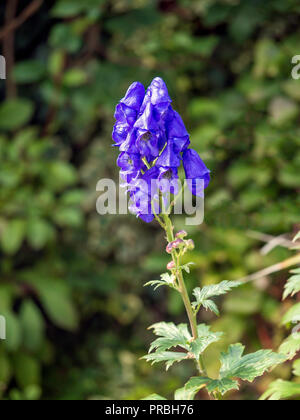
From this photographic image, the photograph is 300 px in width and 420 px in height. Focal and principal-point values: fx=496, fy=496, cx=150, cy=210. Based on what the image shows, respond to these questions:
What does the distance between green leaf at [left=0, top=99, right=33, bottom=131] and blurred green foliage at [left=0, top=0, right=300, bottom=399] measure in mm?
10

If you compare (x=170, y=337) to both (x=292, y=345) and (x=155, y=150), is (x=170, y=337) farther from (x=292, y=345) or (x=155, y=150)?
(x=155, y=150)

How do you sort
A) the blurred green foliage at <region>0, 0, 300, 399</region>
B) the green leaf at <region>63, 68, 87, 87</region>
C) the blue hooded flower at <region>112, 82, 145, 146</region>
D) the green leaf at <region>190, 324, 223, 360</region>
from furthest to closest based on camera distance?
the green leaf at <region>63, 68, 87, 87</region> → the blurred green foliage at <region>0, 0, 300, 399</region> → the blue hooded flower at <region>112, 82, 145, 146</region> → the green leaf at <region>190, 324, 223, 360</region>

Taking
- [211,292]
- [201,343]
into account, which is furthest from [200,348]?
[211,292]

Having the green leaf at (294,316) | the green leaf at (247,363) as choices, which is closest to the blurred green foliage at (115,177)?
the green leaf at (294,316)

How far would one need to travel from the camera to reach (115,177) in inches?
133

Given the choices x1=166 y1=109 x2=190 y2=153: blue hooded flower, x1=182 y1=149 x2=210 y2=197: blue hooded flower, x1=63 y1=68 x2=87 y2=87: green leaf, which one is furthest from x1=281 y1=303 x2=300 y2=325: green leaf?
x1=63 y1=68 x2=87 y2=87: green leaf

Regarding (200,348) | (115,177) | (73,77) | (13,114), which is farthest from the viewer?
(115,177)

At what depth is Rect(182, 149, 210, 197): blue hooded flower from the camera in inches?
42.2

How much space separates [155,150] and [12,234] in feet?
5.71

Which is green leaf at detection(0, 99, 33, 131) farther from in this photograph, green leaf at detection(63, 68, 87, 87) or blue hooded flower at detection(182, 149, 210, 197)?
blue hooded flower at detection(182, 149, 210, 197)

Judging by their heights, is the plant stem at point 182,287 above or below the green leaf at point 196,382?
above

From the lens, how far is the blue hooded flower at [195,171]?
3.51 ft

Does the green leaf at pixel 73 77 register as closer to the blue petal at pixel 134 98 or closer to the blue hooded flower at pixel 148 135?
the blue petal at pixel 134 98

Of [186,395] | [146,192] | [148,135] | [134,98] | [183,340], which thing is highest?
[134,98]
